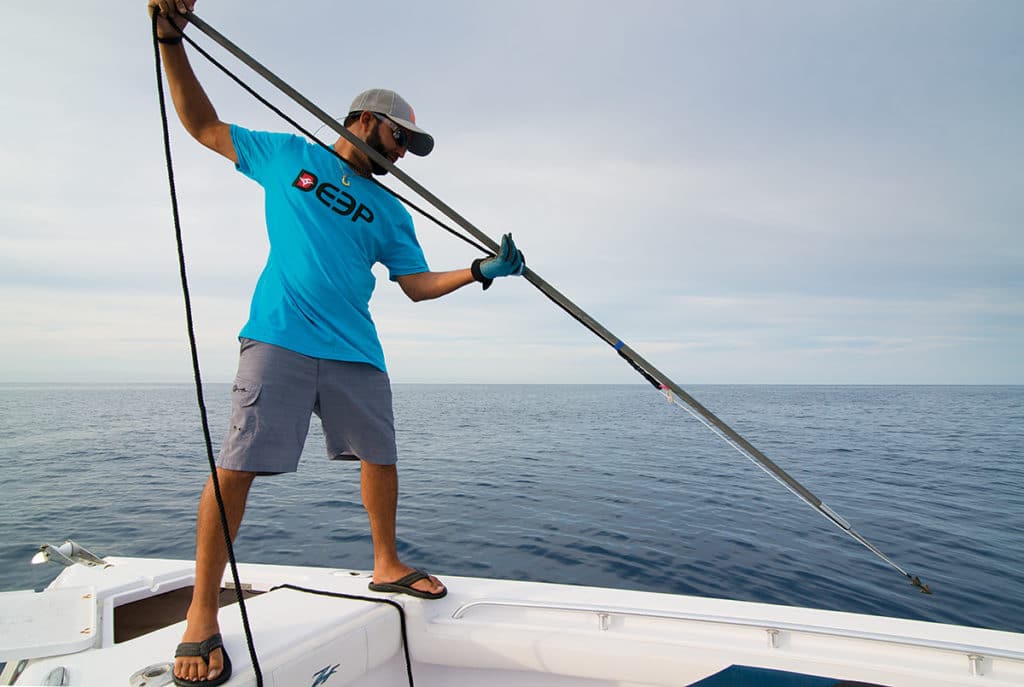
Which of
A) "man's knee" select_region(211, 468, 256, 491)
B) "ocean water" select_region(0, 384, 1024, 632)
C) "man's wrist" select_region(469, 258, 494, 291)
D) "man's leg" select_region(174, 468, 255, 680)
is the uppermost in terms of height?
"man's wrist" select_region(469, 258, 494, 291)

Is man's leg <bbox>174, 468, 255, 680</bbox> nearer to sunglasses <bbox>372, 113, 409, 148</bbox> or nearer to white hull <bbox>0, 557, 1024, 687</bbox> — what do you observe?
white hull <bbox>0, 557, 1024, 687</bbox>

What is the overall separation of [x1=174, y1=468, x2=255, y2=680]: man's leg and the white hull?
107mm

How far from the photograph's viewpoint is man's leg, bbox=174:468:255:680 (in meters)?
1.50

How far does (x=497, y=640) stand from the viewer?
6.12ft

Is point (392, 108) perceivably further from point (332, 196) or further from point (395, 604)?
point (395, 604)

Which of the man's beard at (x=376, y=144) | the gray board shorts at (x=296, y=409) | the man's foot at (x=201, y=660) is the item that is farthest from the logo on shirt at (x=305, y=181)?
the man's foot at (x=201, y=660)

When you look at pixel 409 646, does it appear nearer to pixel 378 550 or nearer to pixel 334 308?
pixel 378 550

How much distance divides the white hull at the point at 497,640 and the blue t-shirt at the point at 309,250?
3.00ft

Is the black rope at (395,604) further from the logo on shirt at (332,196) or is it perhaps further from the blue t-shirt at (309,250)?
the logo on shirt at (332,196)

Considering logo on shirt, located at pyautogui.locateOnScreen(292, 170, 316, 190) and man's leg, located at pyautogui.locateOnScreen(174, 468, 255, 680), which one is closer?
man's leg, located at pyautogui.locateOnScreen(174, 468, 255, 680)

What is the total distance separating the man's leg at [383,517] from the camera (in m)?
2.12

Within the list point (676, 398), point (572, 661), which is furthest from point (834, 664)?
point (676, 398)

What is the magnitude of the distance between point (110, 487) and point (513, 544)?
7.63 meters

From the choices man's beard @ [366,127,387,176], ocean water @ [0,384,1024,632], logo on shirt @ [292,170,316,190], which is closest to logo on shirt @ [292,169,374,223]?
logo on shirt @ [292,170,316,190]
